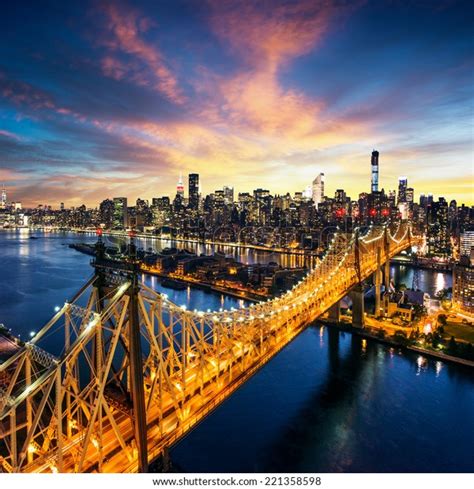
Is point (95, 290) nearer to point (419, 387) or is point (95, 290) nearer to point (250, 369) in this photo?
point (250, 369)

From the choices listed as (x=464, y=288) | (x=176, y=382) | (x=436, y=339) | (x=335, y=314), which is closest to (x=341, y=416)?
(x=176, y=382)

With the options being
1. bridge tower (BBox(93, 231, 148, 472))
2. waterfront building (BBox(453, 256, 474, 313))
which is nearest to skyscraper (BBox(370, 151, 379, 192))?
waterfront building (BBox(453, 256, 474, 313))

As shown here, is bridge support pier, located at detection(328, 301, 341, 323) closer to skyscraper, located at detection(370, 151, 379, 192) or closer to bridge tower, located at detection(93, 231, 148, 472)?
bridge tower, located at detection(93, 231, 148, 472)

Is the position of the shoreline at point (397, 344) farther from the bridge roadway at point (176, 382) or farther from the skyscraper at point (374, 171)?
the skyscraper at point (374, 171)

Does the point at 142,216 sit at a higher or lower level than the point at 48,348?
higher

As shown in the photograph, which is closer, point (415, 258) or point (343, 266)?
point (343, 266)

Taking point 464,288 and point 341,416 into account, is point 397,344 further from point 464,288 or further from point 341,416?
point 464,288

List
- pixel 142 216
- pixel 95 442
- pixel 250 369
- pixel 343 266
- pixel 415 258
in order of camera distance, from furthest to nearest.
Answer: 1. pixel 142 216
2. pixel 415 258
3. pixel 343 266
4. pixel 250 369
5. pixel 95 442
